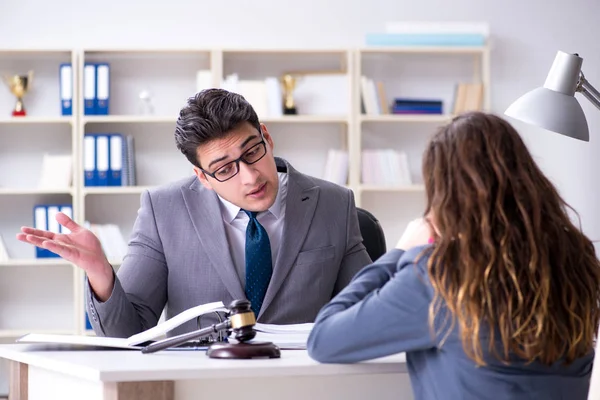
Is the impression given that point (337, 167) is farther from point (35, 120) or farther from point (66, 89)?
point (35, 120)

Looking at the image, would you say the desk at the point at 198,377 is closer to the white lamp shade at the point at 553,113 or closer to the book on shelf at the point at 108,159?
the white lamp shade at the point at 553,113

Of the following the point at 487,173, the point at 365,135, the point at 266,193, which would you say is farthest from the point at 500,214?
the point at 365,135

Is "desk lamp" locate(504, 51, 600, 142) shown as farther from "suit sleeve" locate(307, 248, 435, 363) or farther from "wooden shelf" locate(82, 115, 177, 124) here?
"wooden shelf" locate(82, 115, 177, 124)

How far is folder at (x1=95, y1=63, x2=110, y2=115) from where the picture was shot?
4547mm

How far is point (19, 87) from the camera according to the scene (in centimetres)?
462

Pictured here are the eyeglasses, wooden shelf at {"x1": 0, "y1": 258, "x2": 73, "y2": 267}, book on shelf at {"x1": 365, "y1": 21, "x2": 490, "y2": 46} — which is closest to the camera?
the eyeglasses

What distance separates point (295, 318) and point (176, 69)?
2917 mm

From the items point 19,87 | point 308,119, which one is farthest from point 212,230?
point 19,87

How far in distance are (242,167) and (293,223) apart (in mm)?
231

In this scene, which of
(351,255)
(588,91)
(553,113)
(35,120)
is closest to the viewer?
(553,113)

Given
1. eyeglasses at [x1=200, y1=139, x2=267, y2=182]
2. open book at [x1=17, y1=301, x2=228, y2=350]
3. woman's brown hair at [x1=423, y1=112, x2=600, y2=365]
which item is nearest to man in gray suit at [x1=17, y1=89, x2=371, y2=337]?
eyeglasses at [x1=200, y1=139, x2=267, y2=182]

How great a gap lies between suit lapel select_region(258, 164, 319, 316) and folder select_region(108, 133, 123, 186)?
239 centimetres

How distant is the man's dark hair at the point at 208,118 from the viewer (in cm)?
208

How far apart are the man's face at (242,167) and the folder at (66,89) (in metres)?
2.64
